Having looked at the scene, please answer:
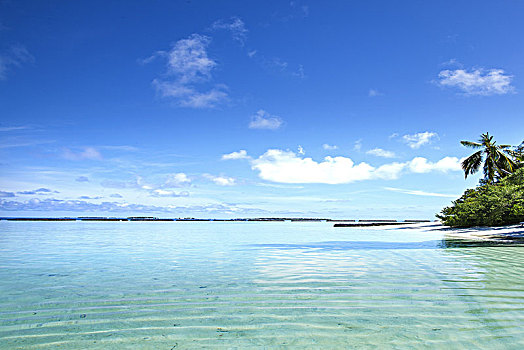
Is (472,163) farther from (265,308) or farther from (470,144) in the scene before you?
(265,308)

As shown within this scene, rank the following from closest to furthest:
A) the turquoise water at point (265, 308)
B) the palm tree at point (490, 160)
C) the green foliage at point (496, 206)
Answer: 1. the turquoise water at point (265, 308)
2. the green foliage at point (496, 206)
3. the palm tree at point (490, 160)

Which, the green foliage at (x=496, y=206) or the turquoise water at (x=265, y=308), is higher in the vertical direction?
the green foliage at (x=496, y=206)

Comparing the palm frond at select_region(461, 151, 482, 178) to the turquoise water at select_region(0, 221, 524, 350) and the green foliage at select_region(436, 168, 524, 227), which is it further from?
the turquoise water at select_region(0, 221, 524, 350)

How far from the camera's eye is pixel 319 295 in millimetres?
Answer: 8672

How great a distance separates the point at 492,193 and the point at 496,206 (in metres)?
1.34

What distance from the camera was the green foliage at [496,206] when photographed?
28609mm

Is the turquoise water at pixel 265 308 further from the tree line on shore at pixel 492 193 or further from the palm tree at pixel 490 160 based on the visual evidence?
the palm tree at pixel 490 160

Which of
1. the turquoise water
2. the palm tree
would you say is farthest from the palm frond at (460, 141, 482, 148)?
the turquoise water

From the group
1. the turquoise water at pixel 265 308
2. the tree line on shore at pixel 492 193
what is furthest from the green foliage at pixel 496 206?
the turquoise water at pixel 265 308

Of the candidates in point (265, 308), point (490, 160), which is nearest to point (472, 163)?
point (490, 160)

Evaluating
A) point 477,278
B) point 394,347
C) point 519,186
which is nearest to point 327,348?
point 394,347

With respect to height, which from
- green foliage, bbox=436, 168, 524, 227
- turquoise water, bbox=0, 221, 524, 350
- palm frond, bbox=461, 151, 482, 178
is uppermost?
palm frond, bbox=461, 151, 482, 178

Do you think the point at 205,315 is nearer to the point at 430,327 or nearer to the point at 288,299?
the point at 288,299

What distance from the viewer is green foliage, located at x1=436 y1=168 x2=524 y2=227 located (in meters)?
28.6
